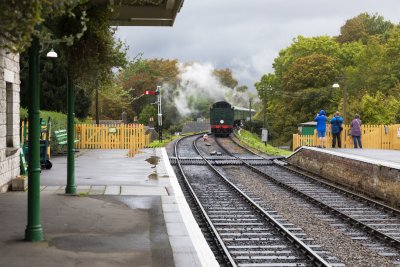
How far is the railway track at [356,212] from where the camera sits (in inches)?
369

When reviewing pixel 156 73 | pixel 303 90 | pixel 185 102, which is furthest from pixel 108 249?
pixel 156 73

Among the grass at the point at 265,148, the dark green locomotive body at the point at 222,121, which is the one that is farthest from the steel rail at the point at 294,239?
the dark green locomotive body at the point at 222,121

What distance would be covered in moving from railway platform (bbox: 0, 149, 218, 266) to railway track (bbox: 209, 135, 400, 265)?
3.12 m

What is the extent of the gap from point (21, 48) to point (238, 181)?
14.3 metres

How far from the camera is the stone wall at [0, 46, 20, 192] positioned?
36.3 ft

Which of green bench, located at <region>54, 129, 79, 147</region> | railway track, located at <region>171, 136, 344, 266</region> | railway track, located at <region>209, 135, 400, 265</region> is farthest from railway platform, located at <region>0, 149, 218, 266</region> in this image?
green bench, located at <region>54, 129, 79, 147</region>

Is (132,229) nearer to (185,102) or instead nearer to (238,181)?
(238,181)

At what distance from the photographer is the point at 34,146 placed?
7.15m

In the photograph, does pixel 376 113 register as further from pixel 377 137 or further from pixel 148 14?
pixel 148 14

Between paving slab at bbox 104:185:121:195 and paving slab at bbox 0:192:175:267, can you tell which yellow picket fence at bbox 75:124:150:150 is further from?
paving slab at bbox 0:192:175:267

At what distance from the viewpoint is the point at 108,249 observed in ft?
22.8

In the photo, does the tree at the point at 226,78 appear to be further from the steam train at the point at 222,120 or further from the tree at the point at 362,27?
the steam train at the point at 222,120

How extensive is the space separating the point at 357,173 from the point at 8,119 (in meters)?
9.82

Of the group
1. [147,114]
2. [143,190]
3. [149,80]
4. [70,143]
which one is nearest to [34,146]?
[70,143]
